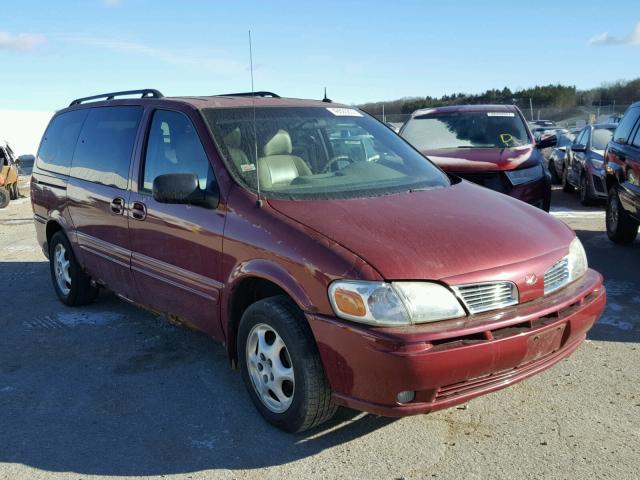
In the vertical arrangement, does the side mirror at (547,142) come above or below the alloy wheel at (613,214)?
above

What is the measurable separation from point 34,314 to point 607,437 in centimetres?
481

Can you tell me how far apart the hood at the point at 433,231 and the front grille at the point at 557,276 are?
0.05 m

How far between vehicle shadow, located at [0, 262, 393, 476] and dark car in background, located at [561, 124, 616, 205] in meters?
7.42

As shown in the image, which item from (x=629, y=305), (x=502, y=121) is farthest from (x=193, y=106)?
(x=502, y=121)

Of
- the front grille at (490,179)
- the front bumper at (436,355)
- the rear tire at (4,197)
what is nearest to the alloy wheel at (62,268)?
the front bumper at (436,355)

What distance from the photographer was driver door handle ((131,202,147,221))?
4374 mm

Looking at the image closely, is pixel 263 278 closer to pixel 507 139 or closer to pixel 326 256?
pixel 326 256

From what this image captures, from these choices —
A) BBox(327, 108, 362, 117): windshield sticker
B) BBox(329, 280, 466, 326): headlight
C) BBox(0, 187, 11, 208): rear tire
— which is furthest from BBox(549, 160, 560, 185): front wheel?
Answer: BBox(329, 280, 466, 326): headlight

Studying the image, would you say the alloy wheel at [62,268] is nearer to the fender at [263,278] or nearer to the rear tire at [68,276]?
the rear tire at [68,276]

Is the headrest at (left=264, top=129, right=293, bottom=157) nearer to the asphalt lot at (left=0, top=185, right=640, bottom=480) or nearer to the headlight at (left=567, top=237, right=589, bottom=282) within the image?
the asphalt lot at (left=0, top=185, right=640, bottom=480)

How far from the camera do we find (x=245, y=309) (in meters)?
3.73

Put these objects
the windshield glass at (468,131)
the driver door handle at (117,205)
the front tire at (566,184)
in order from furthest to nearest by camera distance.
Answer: the front tire at (566,184) < the windshield glass at (468,131) < the driver door handle at (117,205)

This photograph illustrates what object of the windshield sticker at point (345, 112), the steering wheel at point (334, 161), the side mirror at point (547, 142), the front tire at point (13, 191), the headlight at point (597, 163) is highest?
the windshield sticker at point (345, 112)

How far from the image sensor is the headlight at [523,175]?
734cm
